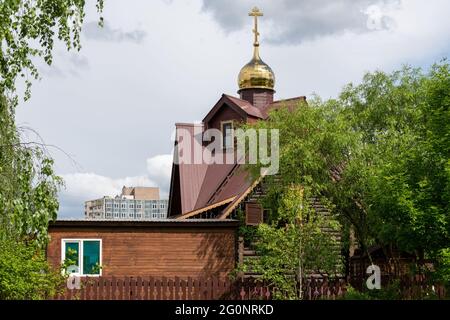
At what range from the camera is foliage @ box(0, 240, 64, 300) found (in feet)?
41.0

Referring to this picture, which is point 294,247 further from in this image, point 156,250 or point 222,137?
point 222,137

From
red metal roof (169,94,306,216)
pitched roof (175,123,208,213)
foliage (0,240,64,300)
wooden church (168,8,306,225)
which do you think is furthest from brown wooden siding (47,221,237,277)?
pitched roof (175,123,208,213)

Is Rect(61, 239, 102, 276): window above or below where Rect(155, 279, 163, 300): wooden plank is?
above

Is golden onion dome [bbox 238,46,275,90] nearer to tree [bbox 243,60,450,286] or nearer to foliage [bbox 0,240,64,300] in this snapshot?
tree [bbox 243,60,450,286]

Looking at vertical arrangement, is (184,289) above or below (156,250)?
below

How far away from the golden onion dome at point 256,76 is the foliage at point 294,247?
1202 centimetres

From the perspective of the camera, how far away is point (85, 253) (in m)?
18.8

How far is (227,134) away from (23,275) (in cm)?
1568

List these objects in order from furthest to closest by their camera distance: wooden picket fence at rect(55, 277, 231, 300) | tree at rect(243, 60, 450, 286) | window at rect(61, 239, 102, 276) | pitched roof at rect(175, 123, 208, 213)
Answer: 1. pitched roof at rect(175, 123, 208, 213)
2. window at rect(61, 239, 102, 276)
3. wooden picket fence at rect(55, 277, 231, 300)
4. tree at rect(243, 60, 450, 286)

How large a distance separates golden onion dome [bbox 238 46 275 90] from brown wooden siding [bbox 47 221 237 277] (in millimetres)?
11751

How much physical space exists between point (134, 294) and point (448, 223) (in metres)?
7.95

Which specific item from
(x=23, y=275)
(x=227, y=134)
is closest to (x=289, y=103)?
(x=227, y=134)

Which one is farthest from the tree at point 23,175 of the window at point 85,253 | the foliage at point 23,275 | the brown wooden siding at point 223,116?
the brown wooden siding at point 223,116
